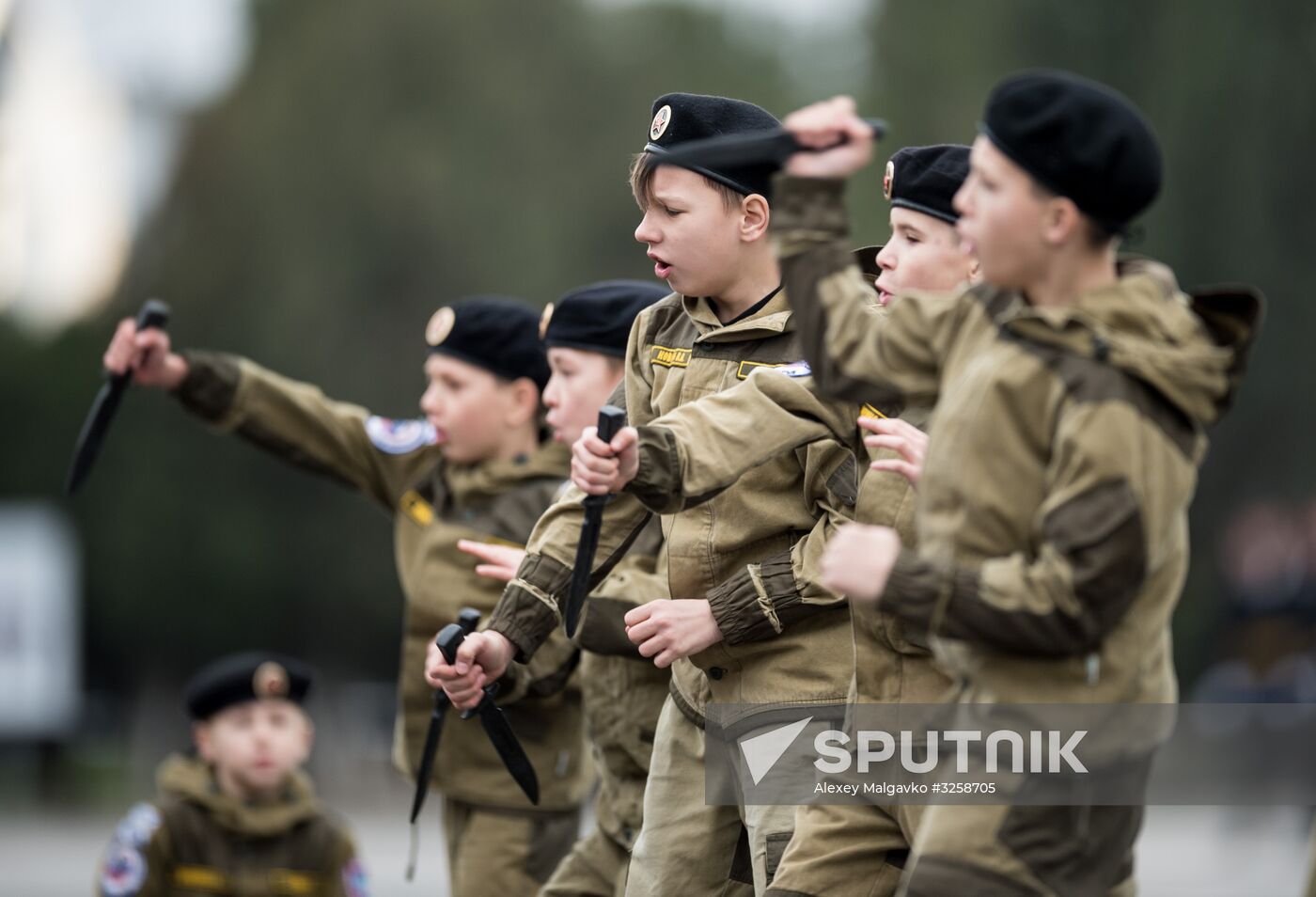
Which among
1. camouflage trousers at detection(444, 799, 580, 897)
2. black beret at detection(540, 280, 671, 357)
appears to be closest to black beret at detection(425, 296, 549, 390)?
black beret at detection(540, 280, 671, 357)

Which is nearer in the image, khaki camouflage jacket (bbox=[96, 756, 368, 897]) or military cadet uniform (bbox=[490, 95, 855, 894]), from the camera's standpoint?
military cadet uniform (bbox=[490, 95, 855, 894])

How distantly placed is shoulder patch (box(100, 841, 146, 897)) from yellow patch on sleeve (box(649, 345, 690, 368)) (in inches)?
127

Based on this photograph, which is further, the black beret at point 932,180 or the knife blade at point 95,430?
the knife blade at point 95,430

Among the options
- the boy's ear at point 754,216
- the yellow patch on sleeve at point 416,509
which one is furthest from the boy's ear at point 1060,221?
the yellow patch on sleeve at point 416,509

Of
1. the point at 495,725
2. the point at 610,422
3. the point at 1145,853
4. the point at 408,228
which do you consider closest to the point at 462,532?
the point at 495,725

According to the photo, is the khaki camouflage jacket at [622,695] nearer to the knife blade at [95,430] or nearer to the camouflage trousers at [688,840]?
the camouflage trousers at [688,840]

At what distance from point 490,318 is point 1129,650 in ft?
10.7

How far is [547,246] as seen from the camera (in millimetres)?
24547

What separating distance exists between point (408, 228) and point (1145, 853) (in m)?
12.9

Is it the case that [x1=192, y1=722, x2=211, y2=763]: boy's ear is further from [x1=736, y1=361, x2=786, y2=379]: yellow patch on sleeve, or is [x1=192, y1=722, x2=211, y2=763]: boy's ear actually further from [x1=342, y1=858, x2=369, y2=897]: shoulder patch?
[x1=736, y1=361, x2=786, y2=379]: yellow patch on sleeve

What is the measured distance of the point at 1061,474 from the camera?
11.5 feet

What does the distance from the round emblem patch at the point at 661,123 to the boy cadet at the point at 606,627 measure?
100 centimetres

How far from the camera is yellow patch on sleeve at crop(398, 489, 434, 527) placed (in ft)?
21.0

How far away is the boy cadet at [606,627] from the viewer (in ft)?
18.0
